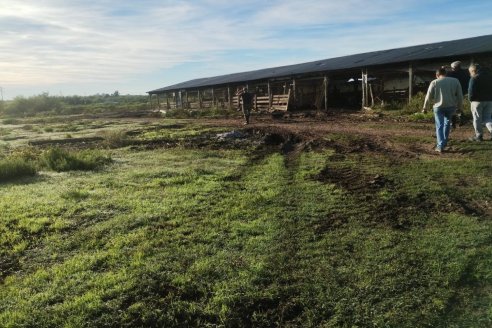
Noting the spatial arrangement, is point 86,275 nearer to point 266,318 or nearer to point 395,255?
point 266,318

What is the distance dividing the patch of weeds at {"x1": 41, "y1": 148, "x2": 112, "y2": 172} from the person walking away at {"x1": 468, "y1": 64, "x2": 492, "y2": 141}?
8.97 m

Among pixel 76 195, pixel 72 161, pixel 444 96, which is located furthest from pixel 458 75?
pixel 72 161

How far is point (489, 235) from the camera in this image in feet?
15.3

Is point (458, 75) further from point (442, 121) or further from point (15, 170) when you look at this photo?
point (15, 170)

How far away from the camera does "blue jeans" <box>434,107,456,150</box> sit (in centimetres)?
866

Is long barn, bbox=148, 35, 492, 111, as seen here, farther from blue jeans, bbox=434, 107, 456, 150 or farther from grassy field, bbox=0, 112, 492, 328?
grassy field, bbox=0, 112, 492, 328

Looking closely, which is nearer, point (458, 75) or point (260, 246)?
point (260, 246)

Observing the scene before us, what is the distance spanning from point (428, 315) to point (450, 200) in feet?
9.95

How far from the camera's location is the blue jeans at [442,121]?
8.66 m

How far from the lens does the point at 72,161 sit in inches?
434

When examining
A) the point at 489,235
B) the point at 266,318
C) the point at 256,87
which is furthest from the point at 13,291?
the point at 256,87

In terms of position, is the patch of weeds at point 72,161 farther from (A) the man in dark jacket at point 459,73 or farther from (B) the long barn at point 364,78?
(B) the long barn at point 364,78

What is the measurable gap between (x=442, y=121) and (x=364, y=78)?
46.4ft

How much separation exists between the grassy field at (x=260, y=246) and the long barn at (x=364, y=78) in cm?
1110
